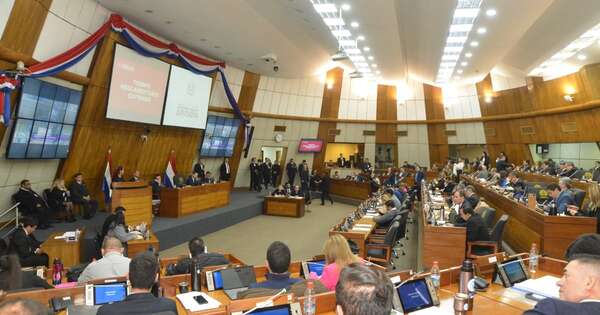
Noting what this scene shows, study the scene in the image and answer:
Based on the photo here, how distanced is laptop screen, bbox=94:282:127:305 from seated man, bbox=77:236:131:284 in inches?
23.8

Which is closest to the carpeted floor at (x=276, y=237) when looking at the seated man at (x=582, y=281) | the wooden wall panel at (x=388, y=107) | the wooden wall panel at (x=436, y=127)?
the seated man at (x=582, y=281)

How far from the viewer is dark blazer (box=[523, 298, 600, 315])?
1.61 meters

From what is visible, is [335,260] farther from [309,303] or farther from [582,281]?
[582,281]

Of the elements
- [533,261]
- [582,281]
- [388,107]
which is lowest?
[533,261]

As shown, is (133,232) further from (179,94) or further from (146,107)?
(179,94)

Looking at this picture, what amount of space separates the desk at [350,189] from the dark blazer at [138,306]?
1351 cm

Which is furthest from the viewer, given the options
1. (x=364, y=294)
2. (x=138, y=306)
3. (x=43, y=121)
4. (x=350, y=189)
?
(x=350, y=189)

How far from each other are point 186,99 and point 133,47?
2.53 m

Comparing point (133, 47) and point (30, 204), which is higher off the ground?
point (133, 47)

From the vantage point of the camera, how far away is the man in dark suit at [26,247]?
5.27 meters

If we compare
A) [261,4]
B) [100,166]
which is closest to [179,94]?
[100,166]

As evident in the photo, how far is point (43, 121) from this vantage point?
25.3 ft

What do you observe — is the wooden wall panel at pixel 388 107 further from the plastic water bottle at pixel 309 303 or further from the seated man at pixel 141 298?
the seated man at pixel 141 298

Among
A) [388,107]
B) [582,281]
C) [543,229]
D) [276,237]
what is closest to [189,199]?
[276,237]
